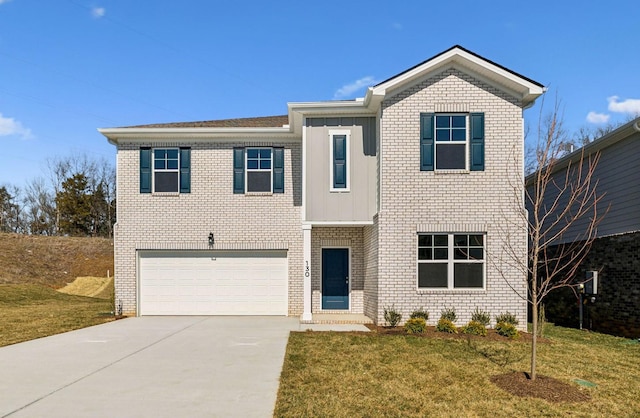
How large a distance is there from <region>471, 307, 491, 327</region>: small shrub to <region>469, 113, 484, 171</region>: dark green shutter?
145 inches

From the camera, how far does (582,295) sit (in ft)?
44.1

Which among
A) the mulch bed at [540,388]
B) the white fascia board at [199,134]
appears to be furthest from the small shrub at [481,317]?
the white fascia board at [199,134]

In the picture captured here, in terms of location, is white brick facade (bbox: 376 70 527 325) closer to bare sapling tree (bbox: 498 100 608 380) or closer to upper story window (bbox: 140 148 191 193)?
bare sapling tree (bbox: 498 100 608 380)

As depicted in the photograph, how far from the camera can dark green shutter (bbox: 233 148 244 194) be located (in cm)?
1541

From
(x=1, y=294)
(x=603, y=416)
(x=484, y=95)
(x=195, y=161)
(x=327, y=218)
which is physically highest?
(x=484, y=95)

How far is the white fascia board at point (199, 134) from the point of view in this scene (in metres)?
15.1

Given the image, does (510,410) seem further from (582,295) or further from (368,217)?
(582,295)

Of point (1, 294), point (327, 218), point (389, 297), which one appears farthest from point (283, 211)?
point (1, 294)

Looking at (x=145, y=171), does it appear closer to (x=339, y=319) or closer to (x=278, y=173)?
(x=278, y=173)

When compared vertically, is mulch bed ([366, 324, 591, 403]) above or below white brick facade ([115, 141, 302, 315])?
below

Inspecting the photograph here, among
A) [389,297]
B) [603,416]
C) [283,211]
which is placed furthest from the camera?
[283,211]

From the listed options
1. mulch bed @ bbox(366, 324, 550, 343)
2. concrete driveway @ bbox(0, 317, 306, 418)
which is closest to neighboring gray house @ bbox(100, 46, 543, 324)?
mulch bed @ bbox(366, 324, 550, 343)

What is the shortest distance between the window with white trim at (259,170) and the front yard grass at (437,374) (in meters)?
5.67

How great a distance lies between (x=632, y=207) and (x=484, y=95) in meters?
4.80
